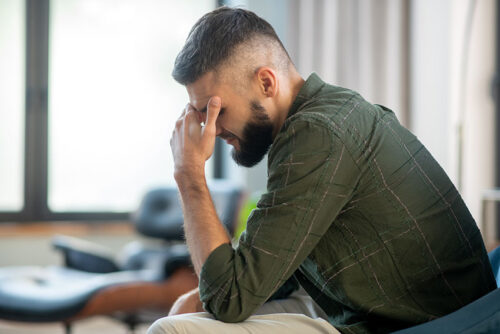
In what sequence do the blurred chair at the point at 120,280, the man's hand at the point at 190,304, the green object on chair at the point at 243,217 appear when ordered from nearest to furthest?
the man's hand at the point at 190,304 → the blurred chair at the point at 120,280 → the green object on chair at the point at 243,217

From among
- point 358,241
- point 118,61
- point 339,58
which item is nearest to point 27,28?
point 118,61

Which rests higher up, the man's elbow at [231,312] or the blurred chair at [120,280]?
the man's elbow at [231,312]

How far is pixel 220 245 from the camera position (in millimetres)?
1085

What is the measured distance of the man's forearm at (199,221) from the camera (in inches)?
43.4

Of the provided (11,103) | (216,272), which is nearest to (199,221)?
(216,272)

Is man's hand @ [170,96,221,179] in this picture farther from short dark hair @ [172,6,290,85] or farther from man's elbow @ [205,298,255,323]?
man's elbow @ [205,298,255,323]

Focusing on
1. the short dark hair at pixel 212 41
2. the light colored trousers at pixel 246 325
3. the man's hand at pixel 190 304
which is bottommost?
the man's hand at pixel 190 304

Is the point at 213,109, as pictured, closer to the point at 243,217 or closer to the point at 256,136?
the point at 256,136

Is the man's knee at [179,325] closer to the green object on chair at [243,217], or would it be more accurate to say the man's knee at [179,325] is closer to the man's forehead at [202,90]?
the man's forehead at [202,90]

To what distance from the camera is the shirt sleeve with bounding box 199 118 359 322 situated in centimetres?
103

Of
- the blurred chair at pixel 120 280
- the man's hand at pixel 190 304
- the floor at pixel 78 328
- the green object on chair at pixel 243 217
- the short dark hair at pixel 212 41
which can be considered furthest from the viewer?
the floor at pixel 78 328

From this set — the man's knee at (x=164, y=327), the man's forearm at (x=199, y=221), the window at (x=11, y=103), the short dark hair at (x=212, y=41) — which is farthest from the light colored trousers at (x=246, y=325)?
the window at (x=11, y=103)

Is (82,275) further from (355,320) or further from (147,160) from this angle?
(355,320)

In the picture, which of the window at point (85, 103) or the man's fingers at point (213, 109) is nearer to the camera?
the man's fingers at point (213, 109)
